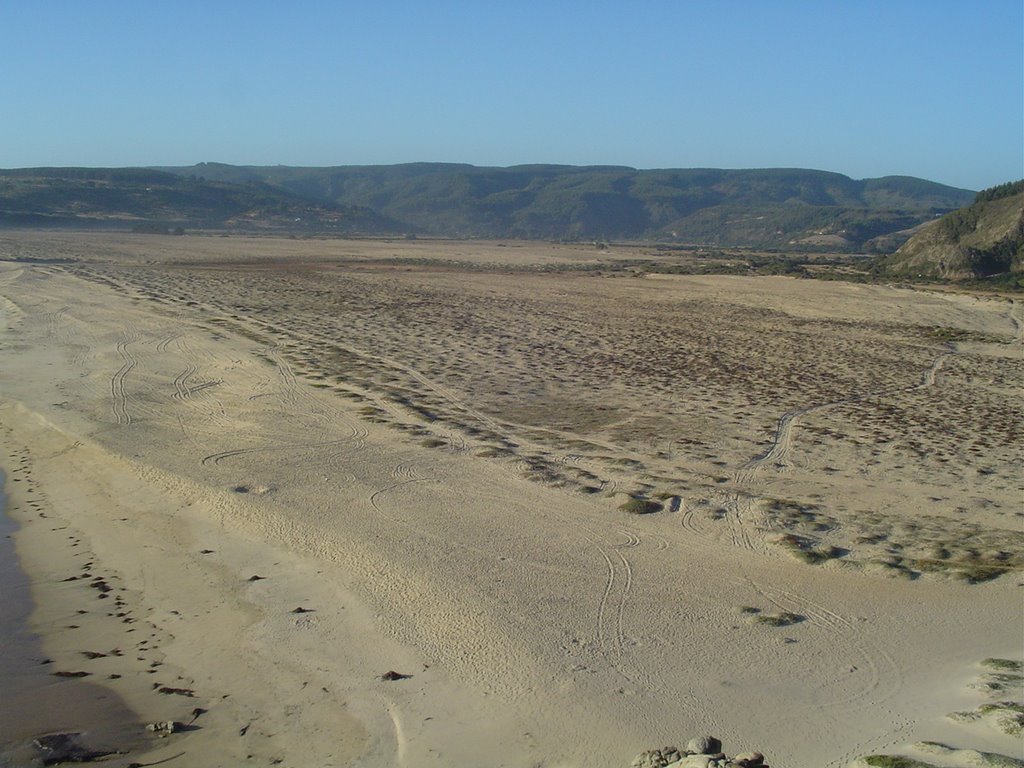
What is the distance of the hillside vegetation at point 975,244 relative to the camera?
44.3 metres

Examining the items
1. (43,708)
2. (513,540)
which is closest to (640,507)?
(513,540)

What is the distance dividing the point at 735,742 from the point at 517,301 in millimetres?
26832

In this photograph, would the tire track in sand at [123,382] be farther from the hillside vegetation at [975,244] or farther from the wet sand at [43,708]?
the hillside vegetation at [975,244]

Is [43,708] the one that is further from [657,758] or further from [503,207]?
[503,207]

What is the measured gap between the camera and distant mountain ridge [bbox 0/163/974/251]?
100 meters

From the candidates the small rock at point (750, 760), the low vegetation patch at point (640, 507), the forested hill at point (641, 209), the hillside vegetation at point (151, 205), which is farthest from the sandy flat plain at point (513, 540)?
the forested hill at point (641, 209)

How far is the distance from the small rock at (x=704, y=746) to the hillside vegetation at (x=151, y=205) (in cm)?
7973

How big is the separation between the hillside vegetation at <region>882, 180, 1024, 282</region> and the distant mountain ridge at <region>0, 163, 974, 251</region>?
45.0 m

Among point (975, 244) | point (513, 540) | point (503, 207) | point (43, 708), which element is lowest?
point (43, 708)

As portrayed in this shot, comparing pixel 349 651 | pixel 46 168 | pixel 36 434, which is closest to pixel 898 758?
pixel 349 651

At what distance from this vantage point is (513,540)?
982cm

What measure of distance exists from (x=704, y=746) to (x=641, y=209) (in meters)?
159

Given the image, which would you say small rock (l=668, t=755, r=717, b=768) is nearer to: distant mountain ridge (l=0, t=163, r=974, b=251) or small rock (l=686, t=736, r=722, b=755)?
small rock (l=686, t=736, r=722, b=755)

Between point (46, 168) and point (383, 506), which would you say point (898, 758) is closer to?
point (383, 506)
